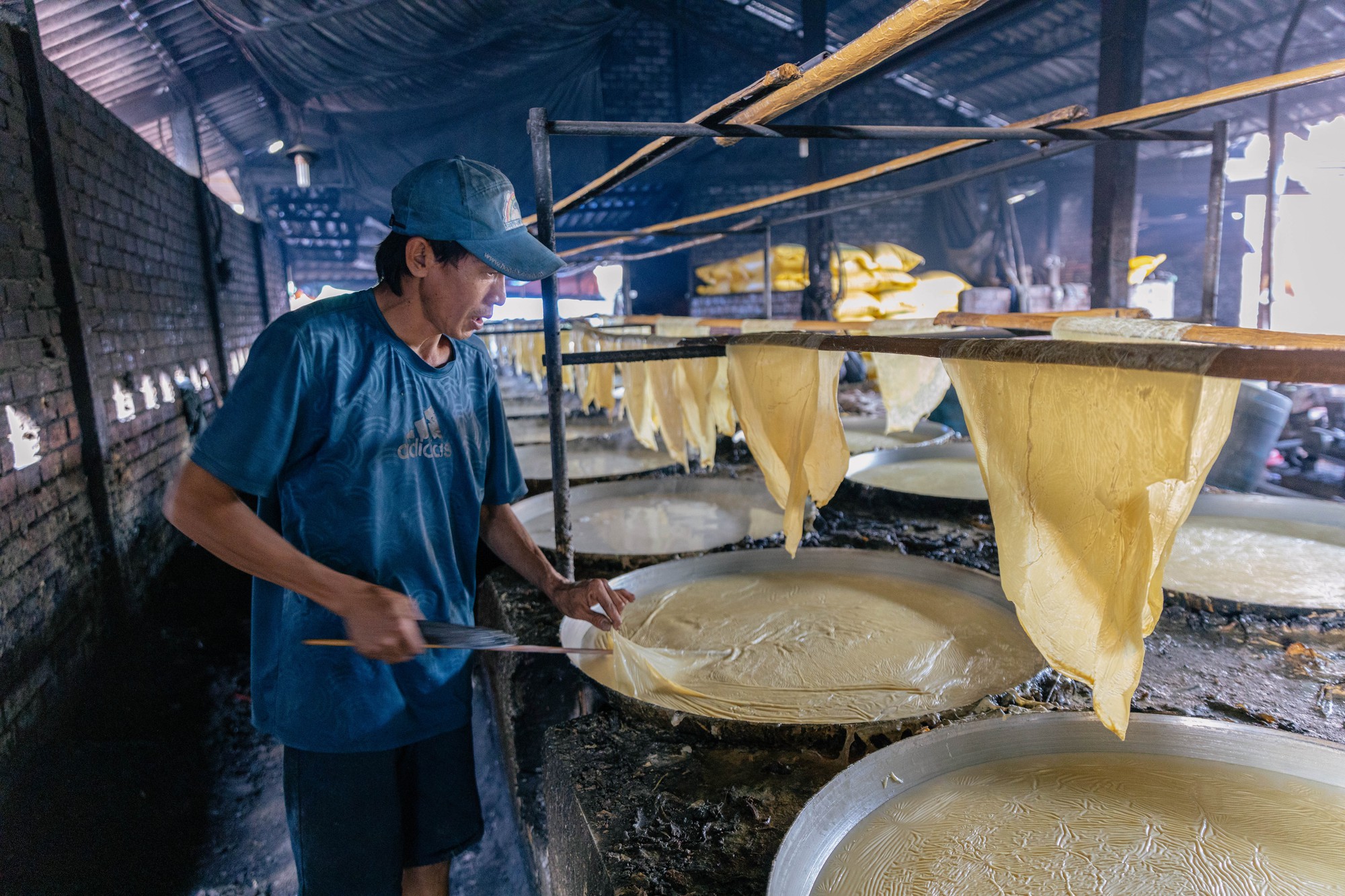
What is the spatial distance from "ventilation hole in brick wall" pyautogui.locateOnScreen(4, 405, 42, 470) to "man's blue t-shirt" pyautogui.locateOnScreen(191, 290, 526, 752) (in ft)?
7.29

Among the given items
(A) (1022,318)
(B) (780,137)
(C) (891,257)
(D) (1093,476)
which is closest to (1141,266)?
(C) (891,257)

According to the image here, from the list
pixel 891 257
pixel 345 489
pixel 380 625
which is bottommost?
pixel 380 625

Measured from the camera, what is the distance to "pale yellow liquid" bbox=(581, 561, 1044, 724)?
5.96 feet

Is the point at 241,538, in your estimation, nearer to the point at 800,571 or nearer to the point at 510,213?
the point at 510,213

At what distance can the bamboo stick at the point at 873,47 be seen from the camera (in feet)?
3.89

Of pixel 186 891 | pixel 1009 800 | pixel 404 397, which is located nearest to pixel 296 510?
pixel 404 397

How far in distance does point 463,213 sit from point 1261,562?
2786 millimetres

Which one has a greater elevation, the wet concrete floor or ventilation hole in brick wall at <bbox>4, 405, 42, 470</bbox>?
ventilation hole in brick wall at <bbox>4, 405, 42, 470</bbox>

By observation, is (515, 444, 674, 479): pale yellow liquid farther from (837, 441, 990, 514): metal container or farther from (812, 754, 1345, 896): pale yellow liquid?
(812, 754, 1345, 896): pale yellow liquid

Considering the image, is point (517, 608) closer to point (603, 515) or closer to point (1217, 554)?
point (603, 515)

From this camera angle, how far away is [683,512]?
3.91m

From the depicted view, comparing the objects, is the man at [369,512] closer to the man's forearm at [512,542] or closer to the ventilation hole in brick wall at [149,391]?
the man's forearm at [512,542]

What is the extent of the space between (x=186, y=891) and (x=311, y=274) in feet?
39.1

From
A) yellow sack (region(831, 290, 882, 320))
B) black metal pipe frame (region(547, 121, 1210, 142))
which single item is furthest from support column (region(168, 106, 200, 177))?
yellow sack (region(831, 290, 882, 320))
